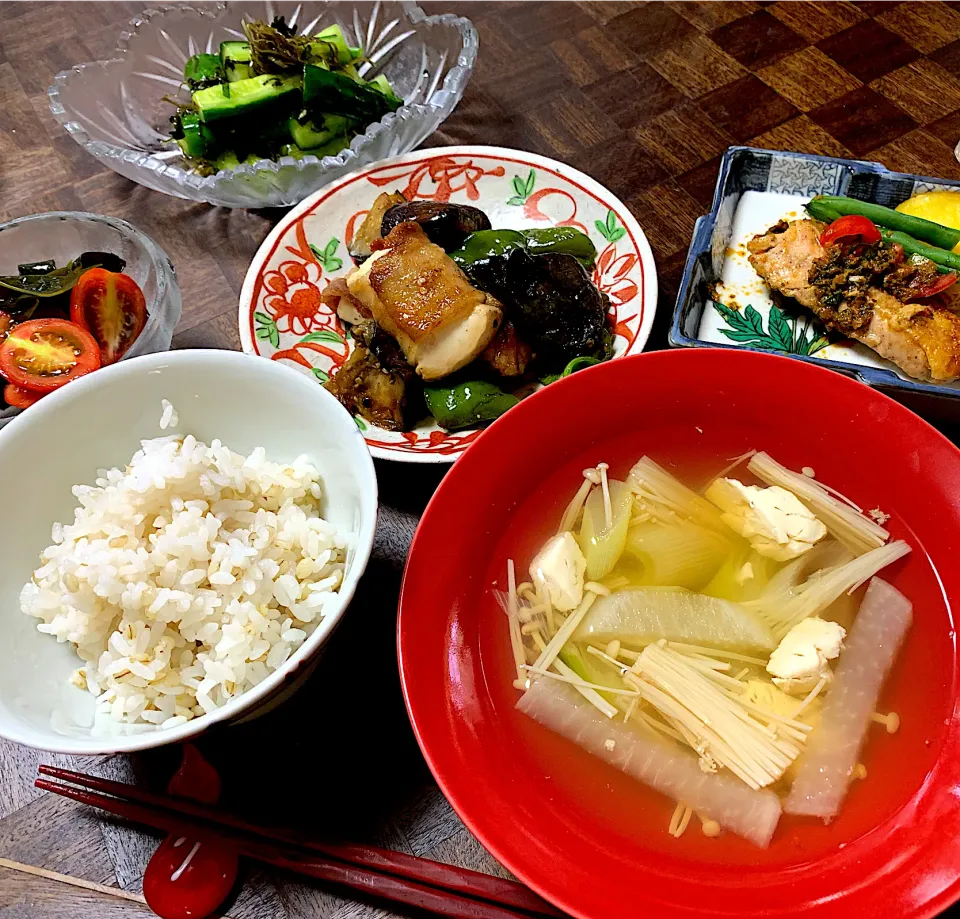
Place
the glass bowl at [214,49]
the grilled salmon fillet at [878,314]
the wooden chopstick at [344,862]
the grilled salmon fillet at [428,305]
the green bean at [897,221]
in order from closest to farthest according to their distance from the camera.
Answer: the wooden chopstick at [344,862] < the grilled salmon fillet at [428,305] < the grilled salmon fillet at [878,314] < the green bean at [897,221] < the glass bowl at [214,49]

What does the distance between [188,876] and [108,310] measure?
1.17m

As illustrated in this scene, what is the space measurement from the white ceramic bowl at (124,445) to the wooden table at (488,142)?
9.6 inches

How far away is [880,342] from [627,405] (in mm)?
723

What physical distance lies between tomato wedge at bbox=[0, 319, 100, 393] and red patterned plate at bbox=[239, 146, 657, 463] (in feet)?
1.10

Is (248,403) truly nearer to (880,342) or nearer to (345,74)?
(345,74)

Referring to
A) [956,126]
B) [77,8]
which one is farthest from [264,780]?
[77,8]

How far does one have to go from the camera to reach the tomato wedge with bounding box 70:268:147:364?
175 centimetres

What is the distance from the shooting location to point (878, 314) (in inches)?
67.3

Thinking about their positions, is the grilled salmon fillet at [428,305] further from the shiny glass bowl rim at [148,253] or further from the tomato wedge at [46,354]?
the tomato wedge at [46,354]

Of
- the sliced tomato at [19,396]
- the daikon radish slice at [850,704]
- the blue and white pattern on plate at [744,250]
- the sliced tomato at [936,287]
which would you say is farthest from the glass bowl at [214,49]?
the daikon radish slice at [850,704]

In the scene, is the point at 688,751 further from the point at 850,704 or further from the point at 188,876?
the point at 188,876

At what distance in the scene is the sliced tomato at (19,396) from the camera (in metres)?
1.66

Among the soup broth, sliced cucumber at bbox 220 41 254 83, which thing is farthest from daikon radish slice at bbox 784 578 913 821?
sliced cucumber at bbox 220 41 254 83

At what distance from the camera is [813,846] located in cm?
107
